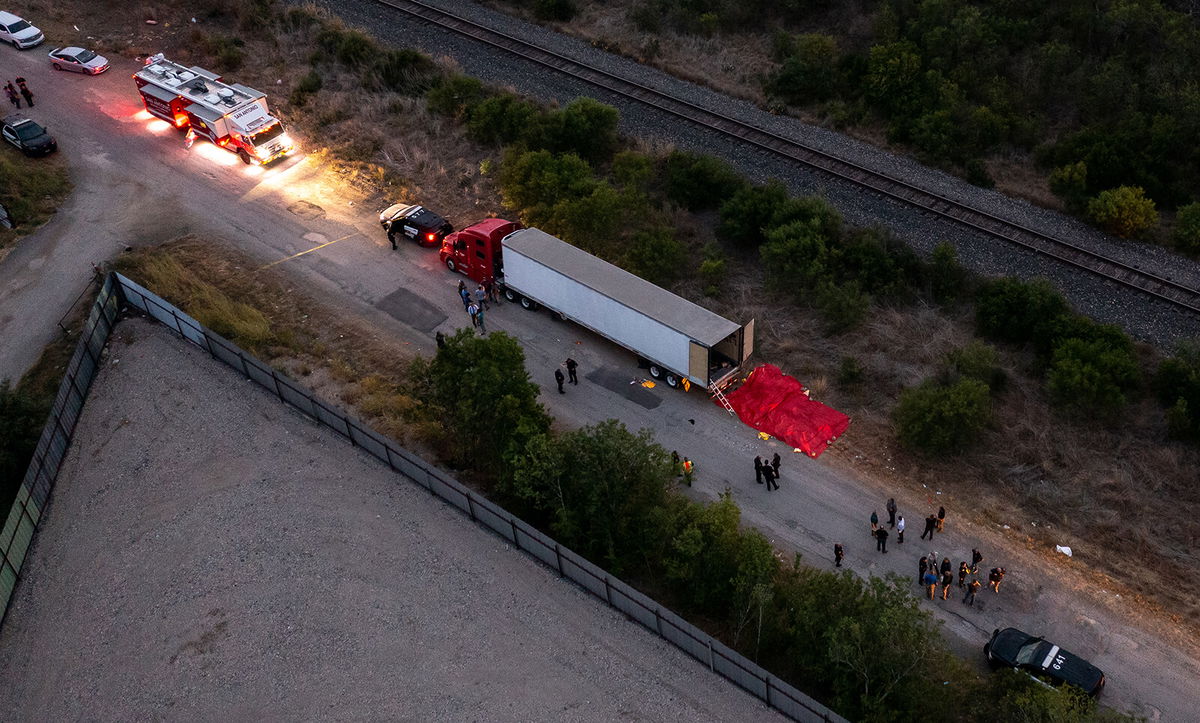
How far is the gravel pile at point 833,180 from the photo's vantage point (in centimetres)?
3266

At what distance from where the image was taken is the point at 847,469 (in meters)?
28.7

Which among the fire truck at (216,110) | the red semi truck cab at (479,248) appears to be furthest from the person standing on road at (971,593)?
the fire truck at (216,110)

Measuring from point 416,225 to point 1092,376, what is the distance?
2172 centimetres

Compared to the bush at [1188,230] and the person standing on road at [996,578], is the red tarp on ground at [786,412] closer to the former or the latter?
the person standing on road at [996,578]

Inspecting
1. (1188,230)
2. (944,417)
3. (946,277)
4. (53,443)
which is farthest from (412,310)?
(1188,230)

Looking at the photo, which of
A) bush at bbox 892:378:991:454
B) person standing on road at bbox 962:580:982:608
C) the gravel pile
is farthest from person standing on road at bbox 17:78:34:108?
person standing on road at bbox 962:580:982:608

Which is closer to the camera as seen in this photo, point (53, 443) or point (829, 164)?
point (53, 443)

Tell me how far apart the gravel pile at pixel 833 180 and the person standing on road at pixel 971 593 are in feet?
36.6

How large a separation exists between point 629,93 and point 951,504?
22.8 meters

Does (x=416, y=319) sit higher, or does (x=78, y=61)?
(x=78, y=61)

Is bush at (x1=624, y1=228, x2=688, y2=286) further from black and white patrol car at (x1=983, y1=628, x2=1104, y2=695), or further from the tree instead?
black and white patrol car at (x1=983, y1=628, x2=1104, y2=695)

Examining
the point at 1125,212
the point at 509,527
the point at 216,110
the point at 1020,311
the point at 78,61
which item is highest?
the point at 1125,212

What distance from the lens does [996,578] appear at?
24.9 metres

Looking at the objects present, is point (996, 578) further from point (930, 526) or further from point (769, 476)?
point (769, 476)
